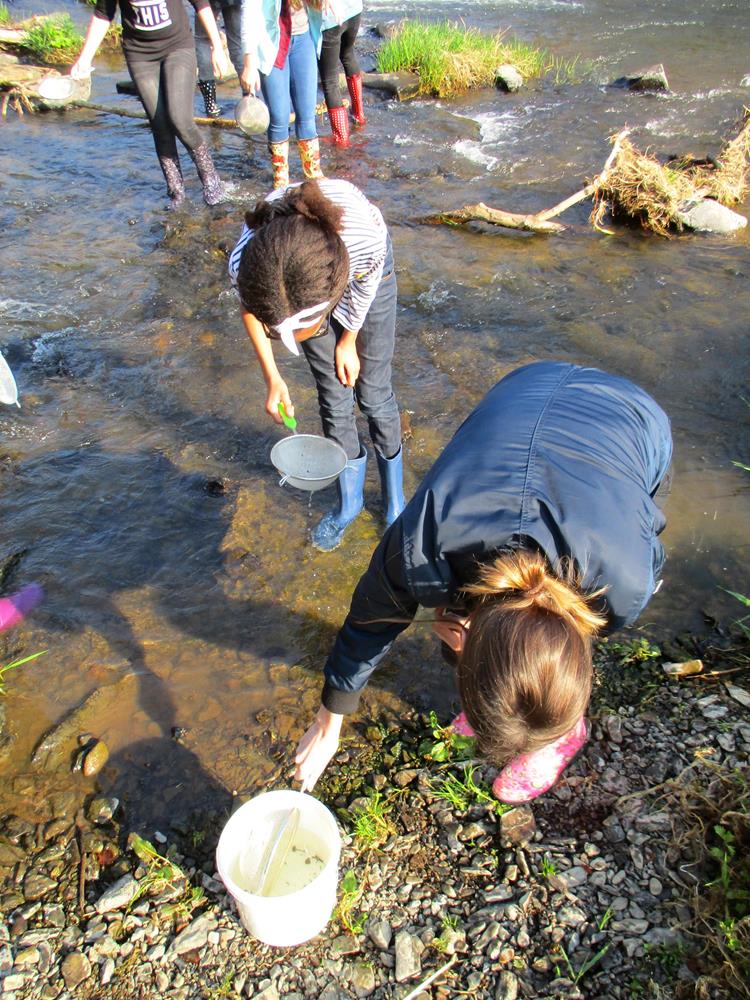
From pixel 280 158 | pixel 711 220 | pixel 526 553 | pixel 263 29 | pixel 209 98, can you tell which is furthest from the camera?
pixel 209 98

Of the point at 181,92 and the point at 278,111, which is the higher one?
the point at 181,92

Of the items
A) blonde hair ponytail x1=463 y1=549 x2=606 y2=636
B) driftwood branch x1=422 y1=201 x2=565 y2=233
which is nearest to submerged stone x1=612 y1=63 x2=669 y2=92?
driftwood branch x1=422 y1=201 x2=565 y2=233

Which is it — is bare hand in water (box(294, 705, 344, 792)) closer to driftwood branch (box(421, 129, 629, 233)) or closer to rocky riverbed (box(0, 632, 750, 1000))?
rocky riverbed (box(0, 632, 750, 1000))

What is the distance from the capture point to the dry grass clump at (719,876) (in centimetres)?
167

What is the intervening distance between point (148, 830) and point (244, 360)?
106 inches

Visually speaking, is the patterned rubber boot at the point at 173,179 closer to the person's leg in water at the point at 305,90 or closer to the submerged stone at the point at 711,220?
the person's leg in water at the point at 305,90

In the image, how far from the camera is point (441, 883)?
2.03 metres

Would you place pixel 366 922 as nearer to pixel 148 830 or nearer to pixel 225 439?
pixel 148 830

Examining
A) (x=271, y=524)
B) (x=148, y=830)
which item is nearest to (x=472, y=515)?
(x=148, y=830)

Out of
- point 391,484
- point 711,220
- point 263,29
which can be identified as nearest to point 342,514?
point 391,484

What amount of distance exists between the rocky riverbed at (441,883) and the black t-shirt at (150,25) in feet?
14.9

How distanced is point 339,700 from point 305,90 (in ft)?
15.0

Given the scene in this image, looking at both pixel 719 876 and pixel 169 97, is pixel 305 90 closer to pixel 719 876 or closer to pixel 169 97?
pixel 169 97

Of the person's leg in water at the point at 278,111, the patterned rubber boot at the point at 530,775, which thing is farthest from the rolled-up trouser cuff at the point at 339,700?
the person's leg in water at the point at 278,111
